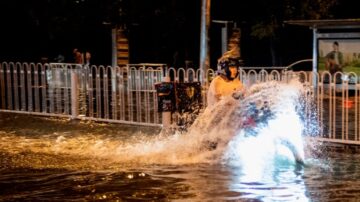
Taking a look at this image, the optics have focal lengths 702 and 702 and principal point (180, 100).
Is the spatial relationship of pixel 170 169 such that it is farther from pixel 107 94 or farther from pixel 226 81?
pixel 107 94

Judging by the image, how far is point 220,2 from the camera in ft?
98.8

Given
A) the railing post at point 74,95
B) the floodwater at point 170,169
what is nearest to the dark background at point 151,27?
the railing post at point 74,95

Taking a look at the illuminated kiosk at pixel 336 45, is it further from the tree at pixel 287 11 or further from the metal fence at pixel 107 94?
the tree at pixel 287 11

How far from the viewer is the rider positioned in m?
10.9

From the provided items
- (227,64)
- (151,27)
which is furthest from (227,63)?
(151,27)

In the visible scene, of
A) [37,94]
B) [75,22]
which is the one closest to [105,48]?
[75,22]

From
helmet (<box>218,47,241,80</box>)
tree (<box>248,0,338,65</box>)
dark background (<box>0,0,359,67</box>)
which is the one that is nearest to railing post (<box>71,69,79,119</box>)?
helmet (<box>218,47,241,80</box>)

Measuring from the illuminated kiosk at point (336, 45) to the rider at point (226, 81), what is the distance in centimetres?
1214

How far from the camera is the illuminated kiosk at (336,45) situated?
23.0m

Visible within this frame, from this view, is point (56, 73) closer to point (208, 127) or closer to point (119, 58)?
point (119, 58)

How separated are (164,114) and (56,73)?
9.00 metres

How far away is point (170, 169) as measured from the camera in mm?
10320

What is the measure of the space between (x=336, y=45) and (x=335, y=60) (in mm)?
503

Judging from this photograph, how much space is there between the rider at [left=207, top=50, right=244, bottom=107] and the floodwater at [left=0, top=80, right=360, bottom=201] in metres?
0.27
